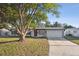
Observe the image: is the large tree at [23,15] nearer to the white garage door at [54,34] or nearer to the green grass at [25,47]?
the green grass at [25,47]

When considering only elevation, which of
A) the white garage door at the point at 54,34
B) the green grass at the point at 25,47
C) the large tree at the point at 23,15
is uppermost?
the large tree at the point at 23,15

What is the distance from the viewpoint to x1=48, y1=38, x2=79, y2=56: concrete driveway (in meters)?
8.08

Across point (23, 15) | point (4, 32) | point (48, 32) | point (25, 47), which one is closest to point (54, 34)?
point (48, 32)

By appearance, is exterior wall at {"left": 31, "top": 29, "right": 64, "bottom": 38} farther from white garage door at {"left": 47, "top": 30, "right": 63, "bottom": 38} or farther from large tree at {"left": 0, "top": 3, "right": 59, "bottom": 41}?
large tree at {"left": 0, "top": 3, "right": 59, "bottom": 41}

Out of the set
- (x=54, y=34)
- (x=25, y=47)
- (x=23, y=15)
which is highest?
(x=23, y=15)

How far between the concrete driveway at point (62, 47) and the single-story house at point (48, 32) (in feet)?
0.36

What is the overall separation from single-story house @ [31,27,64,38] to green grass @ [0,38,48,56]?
0.41ft

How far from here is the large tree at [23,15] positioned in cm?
833

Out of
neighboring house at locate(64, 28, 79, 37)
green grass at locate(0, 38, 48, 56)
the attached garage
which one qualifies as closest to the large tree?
green grass at locate(0, 38, 48, 56)

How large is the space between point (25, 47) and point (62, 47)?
89 cm

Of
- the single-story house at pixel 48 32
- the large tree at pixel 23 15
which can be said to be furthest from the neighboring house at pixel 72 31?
the large tree at pixel 23 15

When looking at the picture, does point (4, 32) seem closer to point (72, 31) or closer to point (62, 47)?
point (62, 47)

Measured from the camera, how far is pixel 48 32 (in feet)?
27.4

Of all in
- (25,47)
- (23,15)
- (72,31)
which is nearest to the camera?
(72,31)
